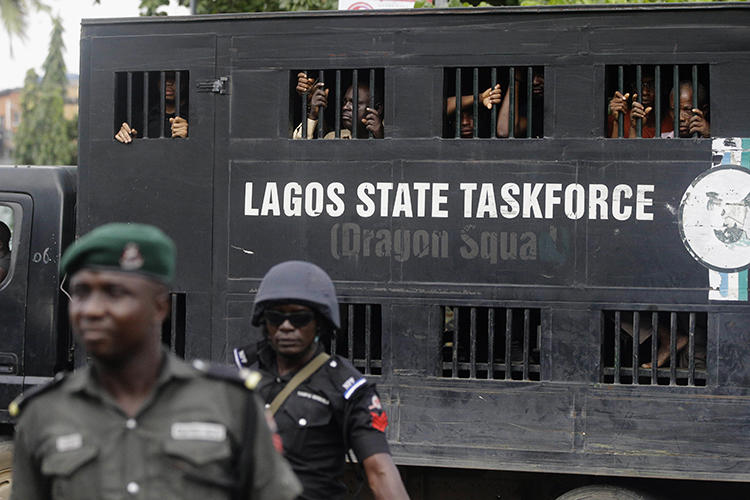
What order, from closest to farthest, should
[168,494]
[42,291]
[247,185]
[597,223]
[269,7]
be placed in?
[168,494] < [597,223] < [247,185] < [42,291] < [269,7]

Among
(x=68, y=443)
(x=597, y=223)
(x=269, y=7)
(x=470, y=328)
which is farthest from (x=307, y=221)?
(x=269, y=7)

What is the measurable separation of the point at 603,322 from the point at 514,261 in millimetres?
486

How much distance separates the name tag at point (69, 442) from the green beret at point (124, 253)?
34cm

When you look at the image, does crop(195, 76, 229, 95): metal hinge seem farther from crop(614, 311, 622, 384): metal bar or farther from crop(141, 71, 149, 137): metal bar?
crop(614, 311, 622, 384): metal bar

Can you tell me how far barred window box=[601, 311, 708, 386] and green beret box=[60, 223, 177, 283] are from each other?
302 centimetres

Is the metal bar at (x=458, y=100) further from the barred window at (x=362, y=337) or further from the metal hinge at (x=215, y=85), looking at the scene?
the metal hinge at (x=215, y=85)

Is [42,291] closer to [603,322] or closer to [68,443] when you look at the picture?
[603,322]

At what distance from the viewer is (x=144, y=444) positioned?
7.04 ft

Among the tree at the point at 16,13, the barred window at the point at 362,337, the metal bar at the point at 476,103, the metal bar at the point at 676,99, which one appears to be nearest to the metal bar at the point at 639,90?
the metal bar at the point at 676,99

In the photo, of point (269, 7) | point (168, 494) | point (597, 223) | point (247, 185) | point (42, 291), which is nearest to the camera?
point (168, 494)

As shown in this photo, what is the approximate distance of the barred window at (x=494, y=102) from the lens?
16.3ft

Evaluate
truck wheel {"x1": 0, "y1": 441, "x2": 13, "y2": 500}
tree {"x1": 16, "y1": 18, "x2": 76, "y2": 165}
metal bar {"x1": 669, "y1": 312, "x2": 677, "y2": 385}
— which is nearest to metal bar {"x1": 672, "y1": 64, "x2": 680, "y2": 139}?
metal bar {"x1": 669, "y1": 312, "x2": 677, "y2": 385}

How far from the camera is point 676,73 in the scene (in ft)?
15.8

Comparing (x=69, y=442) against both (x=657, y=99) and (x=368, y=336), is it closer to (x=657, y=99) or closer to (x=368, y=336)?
(x=368, y=336)
